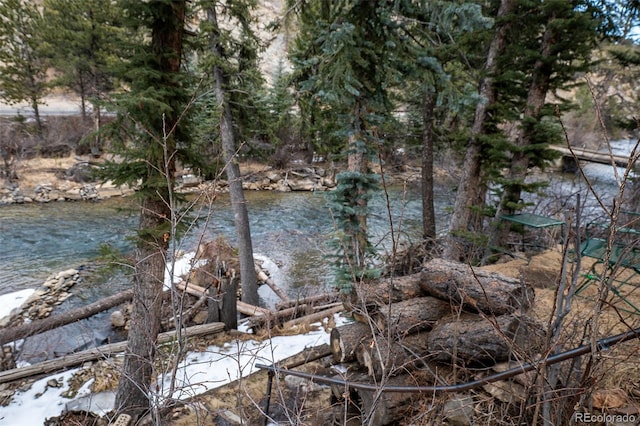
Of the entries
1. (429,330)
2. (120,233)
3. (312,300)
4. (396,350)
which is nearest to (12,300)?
(120,233)

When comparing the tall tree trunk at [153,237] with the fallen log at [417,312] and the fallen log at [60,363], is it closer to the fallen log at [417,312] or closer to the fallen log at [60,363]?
the fallen log at [60,363]

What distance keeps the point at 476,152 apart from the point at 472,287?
4298 mm

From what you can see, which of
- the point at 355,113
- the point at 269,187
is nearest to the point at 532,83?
the point at 355,113

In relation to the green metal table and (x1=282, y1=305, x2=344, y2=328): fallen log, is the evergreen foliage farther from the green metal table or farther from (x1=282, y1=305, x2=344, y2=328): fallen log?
the green metal table

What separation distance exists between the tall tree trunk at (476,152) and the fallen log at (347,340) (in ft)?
11.9

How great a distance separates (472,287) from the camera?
10.4ft

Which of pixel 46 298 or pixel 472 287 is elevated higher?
pixel 472 287

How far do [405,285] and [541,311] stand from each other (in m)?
1.78

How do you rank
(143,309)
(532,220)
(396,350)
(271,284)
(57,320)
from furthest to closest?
1. (271,284)
2. (57,320)
3. (532,220)
4. (143,309)
5. (396,350)

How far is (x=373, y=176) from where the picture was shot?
16.5ft

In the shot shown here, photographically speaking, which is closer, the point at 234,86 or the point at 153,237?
the point at 153,237

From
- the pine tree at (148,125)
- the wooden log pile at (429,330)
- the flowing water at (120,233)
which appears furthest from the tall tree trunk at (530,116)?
the pine tree at (148,125)

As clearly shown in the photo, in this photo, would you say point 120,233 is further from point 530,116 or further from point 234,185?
point 530,116

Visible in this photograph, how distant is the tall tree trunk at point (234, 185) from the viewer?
6.51 meters
